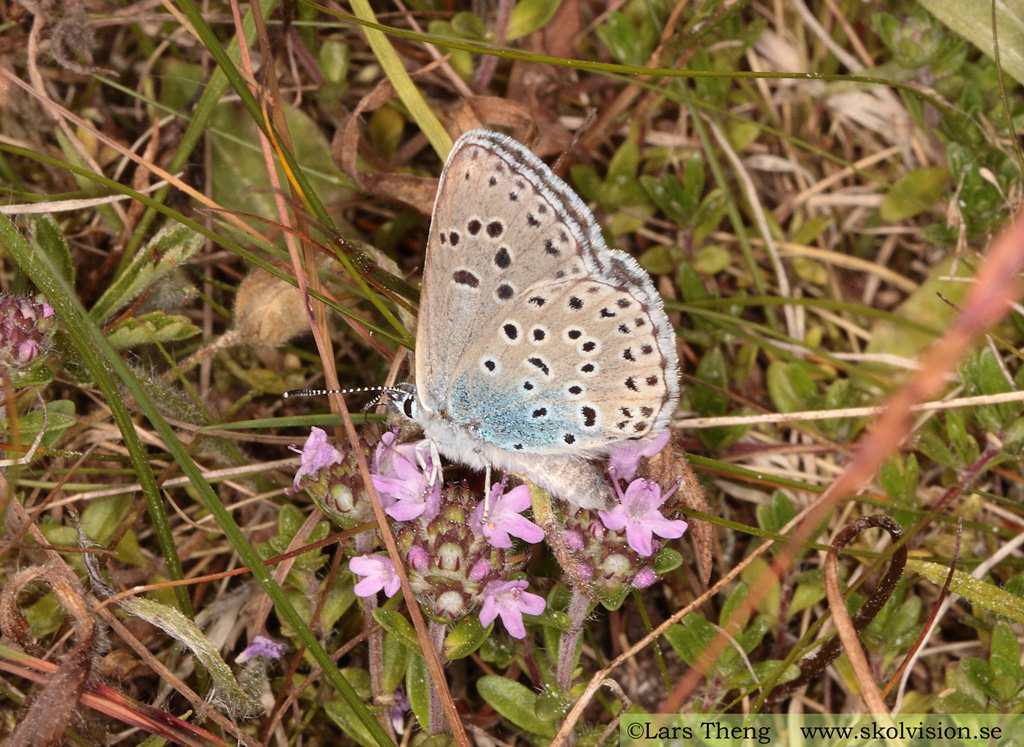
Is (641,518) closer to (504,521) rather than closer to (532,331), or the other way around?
(504,521)

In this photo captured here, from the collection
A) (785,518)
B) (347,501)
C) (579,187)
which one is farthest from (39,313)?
(785,518)

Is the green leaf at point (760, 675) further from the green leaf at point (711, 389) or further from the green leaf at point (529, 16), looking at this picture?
the green leaf at point (529, 16)

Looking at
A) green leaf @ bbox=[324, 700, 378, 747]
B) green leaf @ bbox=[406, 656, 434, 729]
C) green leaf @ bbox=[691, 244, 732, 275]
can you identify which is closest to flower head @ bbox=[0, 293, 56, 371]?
green leaf @ bbox=[324, 700, 378, 747]

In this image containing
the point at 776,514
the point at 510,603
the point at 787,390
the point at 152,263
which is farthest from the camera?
the point at 787,390

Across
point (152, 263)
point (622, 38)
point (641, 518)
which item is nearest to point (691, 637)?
point (641, 518)

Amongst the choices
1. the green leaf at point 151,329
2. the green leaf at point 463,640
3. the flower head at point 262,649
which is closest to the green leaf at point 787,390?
the green leaf at point 463,640

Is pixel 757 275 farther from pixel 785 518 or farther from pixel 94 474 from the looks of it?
pixel 94 474
